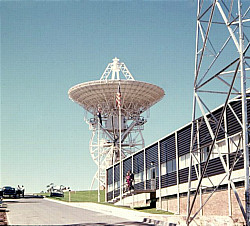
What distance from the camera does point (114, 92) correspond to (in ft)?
204

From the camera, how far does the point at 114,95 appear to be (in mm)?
63000

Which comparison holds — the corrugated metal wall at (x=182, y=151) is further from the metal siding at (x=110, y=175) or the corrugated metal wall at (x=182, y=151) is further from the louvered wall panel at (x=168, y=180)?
the metal siding at (x=110, y=175)

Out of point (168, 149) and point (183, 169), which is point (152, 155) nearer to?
point (168, 149)

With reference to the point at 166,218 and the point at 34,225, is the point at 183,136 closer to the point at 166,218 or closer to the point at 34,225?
the point at 166,218

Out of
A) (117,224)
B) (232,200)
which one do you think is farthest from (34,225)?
(232,200)

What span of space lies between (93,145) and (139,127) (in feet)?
26.0

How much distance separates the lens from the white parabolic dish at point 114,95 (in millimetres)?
60688

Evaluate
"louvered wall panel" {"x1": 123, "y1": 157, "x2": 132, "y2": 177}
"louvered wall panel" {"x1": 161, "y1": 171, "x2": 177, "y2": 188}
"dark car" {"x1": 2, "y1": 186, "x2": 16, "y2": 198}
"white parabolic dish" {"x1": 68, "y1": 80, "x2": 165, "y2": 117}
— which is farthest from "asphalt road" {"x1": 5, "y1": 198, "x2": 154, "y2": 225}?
"white parabolic dish" {"x1": 68, "y1": 80, "x2": 165, "y2": 117}

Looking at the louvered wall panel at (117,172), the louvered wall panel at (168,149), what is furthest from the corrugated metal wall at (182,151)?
the louvered wall panel at (117,172)

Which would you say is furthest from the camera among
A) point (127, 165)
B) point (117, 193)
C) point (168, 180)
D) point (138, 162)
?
point (117, 193)

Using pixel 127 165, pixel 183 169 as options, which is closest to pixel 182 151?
pixel 183 169

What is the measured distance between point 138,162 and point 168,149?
8967 mm

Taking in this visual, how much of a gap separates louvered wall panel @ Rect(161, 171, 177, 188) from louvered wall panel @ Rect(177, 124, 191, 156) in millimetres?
2200

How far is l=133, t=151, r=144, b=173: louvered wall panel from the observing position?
4569cm
